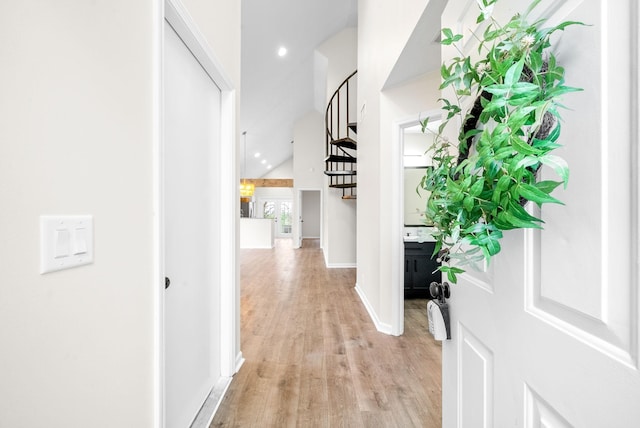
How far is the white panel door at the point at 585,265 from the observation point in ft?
1.42

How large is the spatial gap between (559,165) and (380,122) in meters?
2.67

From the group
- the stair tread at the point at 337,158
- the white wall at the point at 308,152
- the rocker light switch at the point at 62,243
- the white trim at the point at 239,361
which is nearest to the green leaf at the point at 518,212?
the rocker light switch at the point at 62,243

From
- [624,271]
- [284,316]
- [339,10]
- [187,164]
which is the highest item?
[339,10]

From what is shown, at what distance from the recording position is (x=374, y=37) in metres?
3.25

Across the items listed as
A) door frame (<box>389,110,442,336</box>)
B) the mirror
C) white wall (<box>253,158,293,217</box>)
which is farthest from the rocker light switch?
white wall (<box>253,158,293,217</box>)

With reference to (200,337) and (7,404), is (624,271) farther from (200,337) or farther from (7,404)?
(200,337)

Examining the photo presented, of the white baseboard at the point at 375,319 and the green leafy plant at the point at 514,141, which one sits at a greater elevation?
the green leafy plant at the point at 514,141

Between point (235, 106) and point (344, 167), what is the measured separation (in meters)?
4.74

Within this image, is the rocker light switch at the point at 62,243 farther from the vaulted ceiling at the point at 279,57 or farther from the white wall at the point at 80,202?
the vaulted ceiling at the point at 279,57

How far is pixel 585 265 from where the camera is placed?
0.51 m

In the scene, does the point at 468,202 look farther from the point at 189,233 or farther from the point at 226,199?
the point at 226,199

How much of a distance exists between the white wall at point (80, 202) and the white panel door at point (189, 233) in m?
0.31

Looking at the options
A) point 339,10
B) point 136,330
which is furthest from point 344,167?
point 136,330

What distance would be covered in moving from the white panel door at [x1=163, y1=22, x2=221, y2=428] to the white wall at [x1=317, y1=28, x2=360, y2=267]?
4568mm
